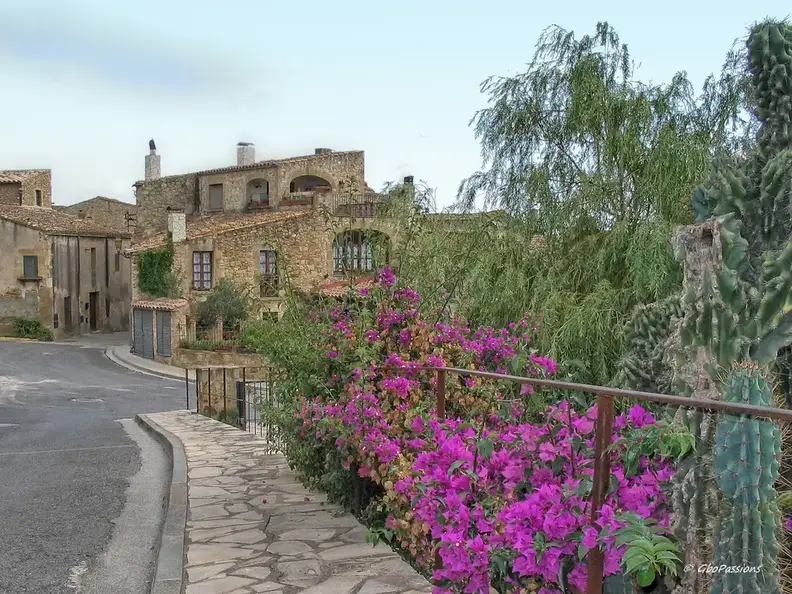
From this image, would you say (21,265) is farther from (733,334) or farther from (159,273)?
(733,334)

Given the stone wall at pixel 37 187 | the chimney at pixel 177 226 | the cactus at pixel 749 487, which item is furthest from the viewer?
→ the stone wall at pixel 37 187

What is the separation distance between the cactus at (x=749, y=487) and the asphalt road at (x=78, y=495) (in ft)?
12.8

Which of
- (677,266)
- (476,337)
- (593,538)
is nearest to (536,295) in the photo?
(677,266)

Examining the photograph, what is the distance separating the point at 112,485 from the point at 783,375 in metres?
7.21

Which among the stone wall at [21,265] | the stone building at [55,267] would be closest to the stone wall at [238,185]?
the stone building at [55,267]

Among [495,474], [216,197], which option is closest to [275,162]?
[216,197]

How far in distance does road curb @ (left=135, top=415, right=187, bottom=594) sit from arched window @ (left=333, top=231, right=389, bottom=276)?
2.60m

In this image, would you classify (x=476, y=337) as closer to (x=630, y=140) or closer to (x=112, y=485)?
(x=630, y=140)

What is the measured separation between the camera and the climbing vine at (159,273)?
29.9 m

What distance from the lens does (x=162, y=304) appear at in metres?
28.3

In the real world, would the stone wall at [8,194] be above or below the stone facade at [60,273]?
above

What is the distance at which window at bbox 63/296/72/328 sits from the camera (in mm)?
37281

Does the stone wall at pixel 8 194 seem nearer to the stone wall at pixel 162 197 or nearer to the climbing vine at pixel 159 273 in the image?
the stone wall at pixel 162 197

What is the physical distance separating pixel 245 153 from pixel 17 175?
12.6 m
